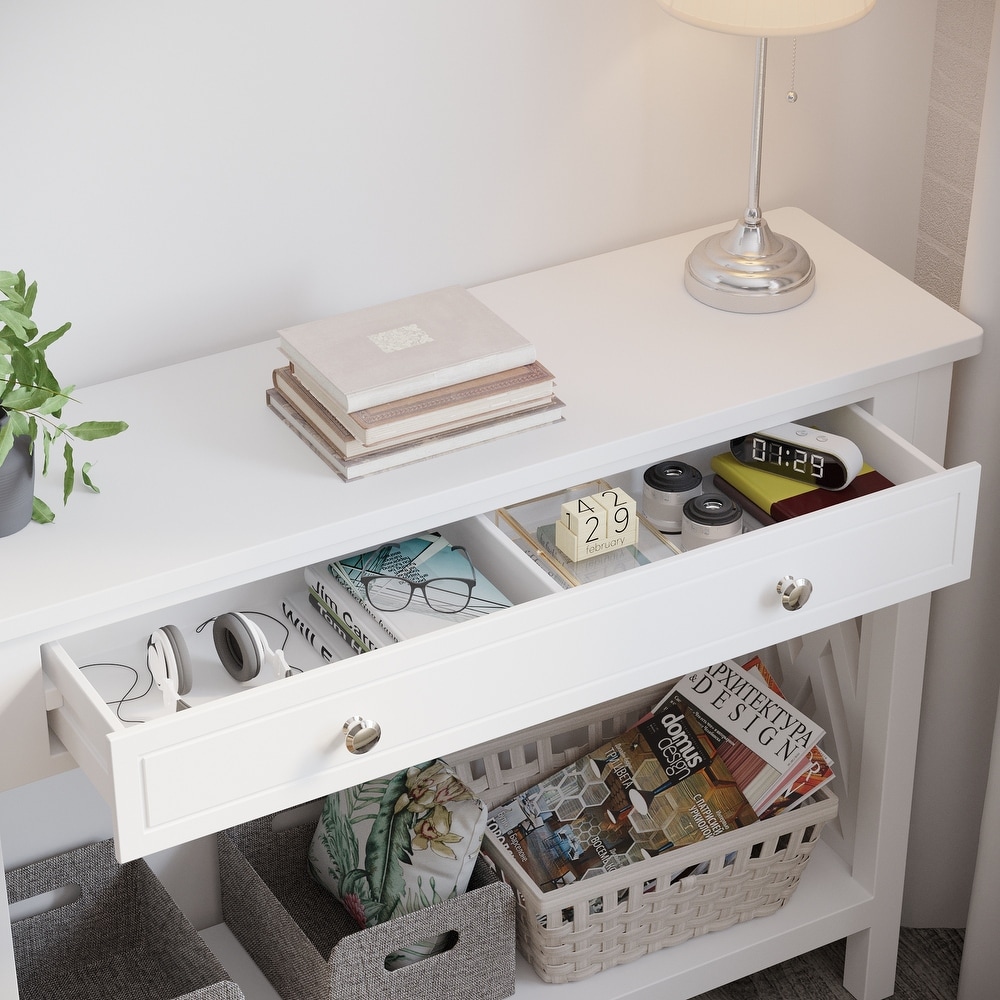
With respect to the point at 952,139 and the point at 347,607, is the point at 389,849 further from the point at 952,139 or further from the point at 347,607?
the point at 952,139

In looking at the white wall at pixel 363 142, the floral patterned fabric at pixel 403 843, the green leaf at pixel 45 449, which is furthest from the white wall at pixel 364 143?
the floral patterned fabric at pixel 403 843

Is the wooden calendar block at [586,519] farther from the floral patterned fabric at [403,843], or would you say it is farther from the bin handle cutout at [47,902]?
the bin handle cutout at [47,902]

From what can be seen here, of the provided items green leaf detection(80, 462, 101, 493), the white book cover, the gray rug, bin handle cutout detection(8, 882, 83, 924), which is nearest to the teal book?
green leaf detection(80, 462, 101, 493)

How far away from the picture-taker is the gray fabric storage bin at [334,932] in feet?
5.19

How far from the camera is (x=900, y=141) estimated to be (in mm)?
1866

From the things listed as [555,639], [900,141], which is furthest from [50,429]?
[900,141]

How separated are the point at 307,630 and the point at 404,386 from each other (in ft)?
0.85

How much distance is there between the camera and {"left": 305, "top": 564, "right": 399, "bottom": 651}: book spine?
1.32 m

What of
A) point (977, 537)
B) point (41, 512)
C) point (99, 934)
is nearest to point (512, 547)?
point (41, 512)

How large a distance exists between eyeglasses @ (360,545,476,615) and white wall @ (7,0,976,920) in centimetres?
37

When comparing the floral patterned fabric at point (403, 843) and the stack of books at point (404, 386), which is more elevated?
the stack of books at point (404, 386)

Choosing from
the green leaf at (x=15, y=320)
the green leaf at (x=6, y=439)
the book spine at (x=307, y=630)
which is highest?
the green leaf at (x=15, y=320)

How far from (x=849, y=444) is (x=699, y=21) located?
427 millimetres

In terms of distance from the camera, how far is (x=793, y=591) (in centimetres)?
135
